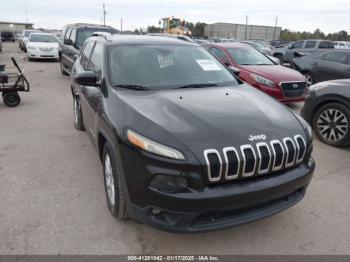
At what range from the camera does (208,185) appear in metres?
2.40

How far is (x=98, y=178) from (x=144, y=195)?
1.66 meters

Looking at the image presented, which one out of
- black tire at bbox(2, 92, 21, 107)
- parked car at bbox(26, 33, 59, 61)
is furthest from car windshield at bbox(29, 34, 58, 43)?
black tire at bbox(2, 92, 21, 107)

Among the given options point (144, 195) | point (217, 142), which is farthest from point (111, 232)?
point (217, 142)

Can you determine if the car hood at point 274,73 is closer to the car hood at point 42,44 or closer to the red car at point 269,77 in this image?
the red car at point 269,77

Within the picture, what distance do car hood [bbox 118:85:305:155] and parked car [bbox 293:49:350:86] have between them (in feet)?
22.0

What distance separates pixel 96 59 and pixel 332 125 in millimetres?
3805

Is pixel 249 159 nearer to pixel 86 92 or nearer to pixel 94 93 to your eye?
pixel 94 93

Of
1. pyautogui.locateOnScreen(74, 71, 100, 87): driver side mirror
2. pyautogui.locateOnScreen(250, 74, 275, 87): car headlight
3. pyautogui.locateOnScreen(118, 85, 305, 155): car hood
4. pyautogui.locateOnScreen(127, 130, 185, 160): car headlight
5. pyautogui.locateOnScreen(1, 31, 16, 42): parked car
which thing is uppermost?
pyautogui.locateOnScreen(74, 71, 100, 87): driver side mirror

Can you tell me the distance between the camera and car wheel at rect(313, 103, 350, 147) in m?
5.06

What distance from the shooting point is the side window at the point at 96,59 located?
12.5ft

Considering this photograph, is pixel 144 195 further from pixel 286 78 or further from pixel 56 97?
pixel 56 97

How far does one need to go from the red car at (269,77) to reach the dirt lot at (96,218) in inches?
102

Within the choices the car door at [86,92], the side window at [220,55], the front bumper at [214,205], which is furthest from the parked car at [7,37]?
the front bumper at [214,205]

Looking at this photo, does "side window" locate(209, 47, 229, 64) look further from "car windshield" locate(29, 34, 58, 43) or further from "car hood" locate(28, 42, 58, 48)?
"car windshield" locate(29, 34, 58, 43)
